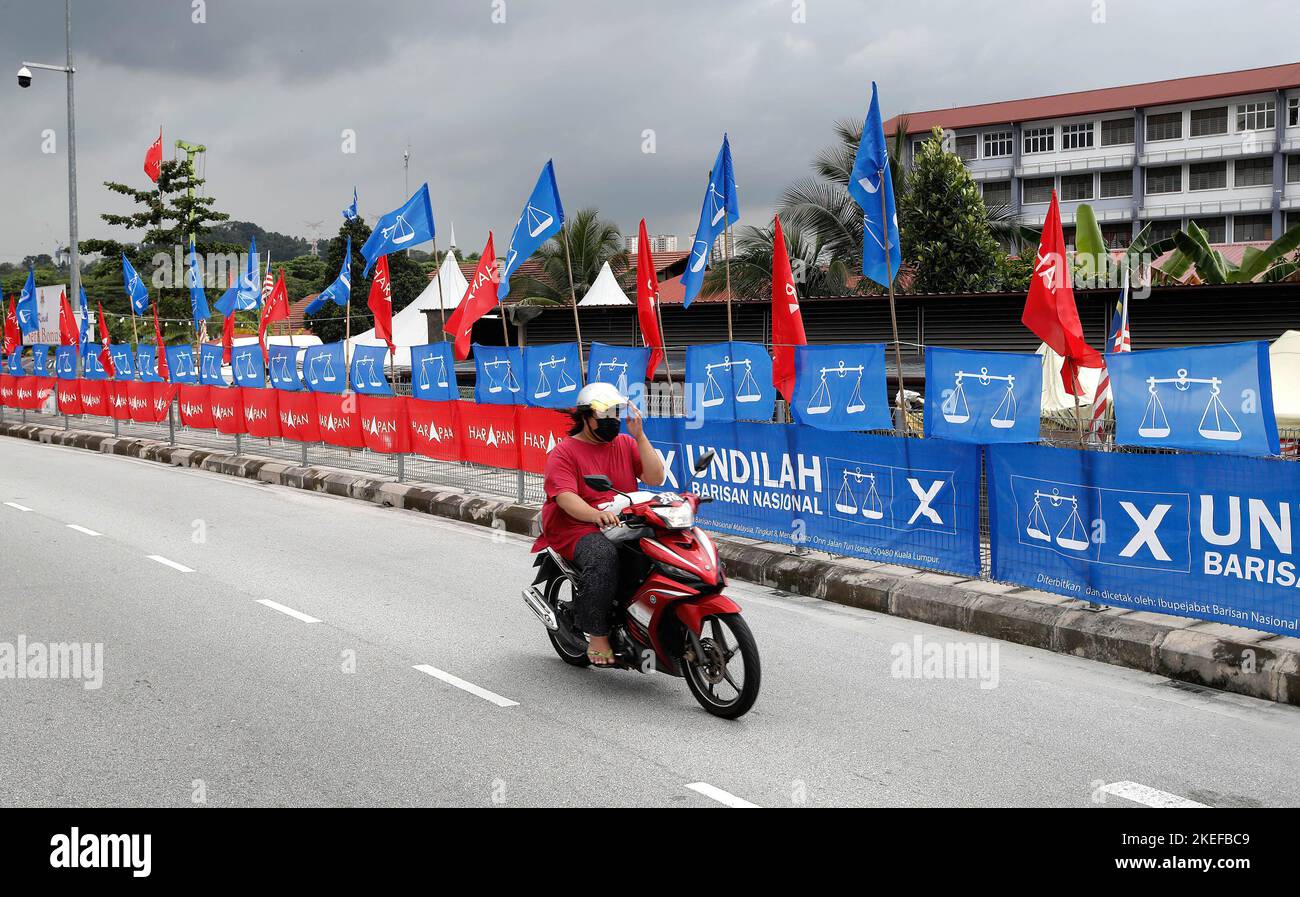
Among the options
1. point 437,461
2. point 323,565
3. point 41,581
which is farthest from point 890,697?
point 437,461

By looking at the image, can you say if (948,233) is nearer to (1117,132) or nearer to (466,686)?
(466,686)

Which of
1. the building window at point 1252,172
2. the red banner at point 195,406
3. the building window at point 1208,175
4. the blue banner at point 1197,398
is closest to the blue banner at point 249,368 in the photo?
the red banner at point 195,406

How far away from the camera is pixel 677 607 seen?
6.44m

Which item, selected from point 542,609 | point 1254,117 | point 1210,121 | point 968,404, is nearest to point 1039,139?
point 1210,121

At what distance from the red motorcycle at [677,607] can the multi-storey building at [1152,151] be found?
59.5 metres

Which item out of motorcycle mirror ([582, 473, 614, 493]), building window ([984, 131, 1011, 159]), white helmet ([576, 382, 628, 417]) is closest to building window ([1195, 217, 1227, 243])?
building window ([984, 131, 1011, 159])

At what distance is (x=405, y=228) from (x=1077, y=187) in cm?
5629

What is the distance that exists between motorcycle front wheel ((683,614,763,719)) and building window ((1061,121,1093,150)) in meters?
65.1

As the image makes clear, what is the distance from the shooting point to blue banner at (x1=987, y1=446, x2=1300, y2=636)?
7098 millimetres

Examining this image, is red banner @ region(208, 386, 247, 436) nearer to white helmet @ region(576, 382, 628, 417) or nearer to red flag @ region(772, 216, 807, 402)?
red flag @ region(772, 216, 807, 402)

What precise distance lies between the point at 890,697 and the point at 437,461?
1039 cm

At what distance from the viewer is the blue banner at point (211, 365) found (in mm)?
22344

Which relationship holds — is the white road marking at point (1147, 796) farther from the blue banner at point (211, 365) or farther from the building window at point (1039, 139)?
the building window at point (1039, 139)

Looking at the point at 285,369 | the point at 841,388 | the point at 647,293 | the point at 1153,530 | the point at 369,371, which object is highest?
the point at 647,293
